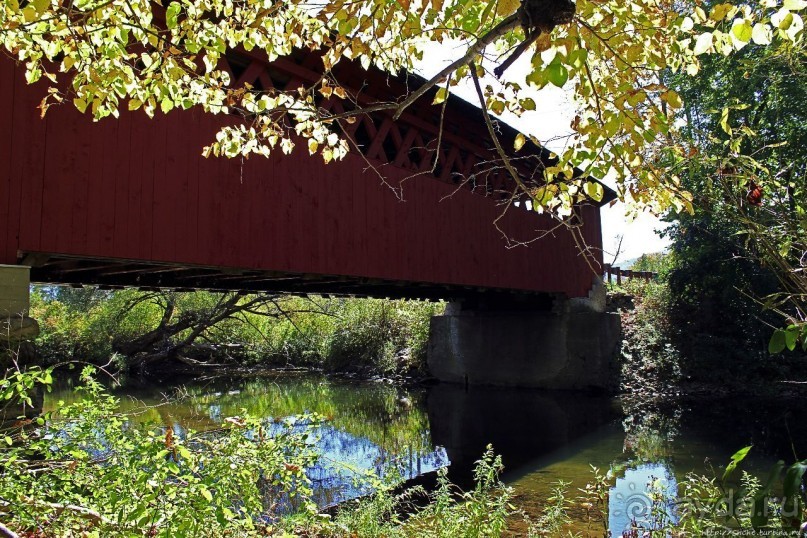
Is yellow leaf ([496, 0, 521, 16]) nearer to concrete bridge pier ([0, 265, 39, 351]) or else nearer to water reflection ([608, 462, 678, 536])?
water reflection ([608, 462, 678, 536])

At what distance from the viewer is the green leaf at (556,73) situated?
56.5 inches

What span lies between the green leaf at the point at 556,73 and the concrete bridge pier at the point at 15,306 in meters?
4.11

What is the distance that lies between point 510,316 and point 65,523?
12163 mm

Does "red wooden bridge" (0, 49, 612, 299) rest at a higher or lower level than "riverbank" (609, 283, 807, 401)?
higher

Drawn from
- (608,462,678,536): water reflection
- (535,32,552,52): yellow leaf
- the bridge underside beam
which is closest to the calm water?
(608,462,678,536): water reflection

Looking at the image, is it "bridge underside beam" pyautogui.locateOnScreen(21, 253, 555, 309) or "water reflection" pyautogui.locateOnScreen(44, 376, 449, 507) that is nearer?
"bridge underside beam" pyautogui.locateOnScreen(21, 253, 555, 309)

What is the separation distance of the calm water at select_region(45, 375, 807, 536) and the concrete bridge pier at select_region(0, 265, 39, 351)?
1.01 metres

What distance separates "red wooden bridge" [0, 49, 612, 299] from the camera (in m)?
4.77

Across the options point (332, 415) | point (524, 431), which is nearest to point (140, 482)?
point (524, 431)

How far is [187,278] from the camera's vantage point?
813cm

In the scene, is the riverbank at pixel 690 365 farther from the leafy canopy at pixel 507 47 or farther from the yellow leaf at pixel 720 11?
the yellow leaf at pixel 720 11

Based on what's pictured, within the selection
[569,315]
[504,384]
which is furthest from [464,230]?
[504,384]

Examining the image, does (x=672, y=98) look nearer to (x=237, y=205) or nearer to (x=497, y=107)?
(x=497, y=107)

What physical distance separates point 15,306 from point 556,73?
4483mm
